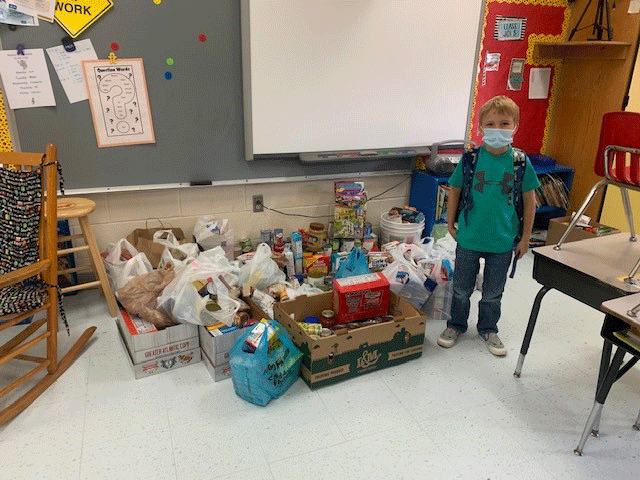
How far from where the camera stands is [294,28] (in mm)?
2869

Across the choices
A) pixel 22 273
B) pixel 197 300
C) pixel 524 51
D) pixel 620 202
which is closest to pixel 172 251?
pixel 197 300

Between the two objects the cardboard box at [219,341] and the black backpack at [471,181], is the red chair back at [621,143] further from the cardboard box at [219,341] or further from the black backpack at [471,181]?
the cardboard box at [219,341]

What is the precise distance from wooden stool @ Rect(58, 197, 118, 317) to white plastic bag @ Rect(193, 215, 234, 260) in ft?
1.92

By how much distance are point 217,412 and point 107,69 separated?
1877 millimetres

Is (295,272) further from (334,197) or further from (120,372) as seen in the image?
(120,372)

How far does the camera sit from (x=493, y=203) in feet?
7.28

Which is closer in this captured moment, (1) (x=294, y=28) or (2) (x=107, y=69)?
(2) (x=107, y=69)

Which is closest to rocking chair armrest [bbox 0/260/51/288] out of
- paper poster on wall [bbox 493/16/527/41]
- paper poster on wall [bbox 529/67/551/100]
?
paper poster on wall [bbox 493/16/527/41]

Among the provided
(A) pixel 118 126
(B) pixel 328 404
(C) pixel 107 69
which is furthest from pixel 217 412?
(C) pixel 107 69

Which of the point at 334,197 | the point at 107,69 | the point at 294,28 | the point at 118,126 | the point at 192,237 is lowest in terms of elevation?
the point at 192,237

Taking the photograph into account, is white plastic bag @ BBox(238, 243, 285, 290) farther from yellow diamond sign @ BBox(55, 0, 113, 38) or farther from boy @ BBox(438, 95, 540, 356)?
yellow diamond sign @ BBox(55, 0, 113, 38)

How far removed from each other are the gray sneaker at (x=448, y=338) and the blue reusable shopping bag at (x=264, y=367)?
79cm

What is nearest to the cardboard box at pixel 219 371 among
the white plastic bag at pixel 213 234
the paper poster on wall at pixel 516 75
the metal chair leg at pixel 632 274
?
the white plastic bag at pixel 213 234

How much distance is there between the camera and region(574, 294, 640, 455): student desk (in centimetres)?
148
